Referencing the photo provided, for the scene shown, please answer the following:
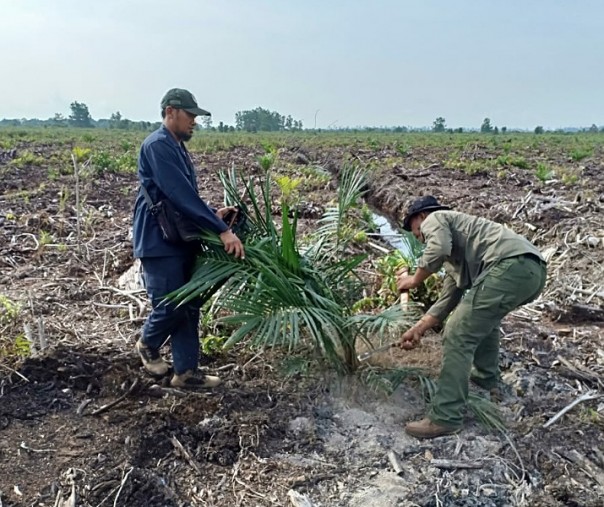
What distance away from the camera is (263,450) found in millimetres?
3137

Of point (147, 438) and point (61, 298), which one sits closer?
point (147, 438)

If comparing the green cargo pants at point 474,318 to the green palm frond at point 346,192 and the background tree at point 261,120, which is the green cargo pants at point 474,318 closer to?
the green palm frond at point 346,192

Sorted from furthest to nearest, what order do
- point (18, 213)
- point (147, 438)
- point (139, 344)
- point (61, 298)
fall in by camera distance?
point (18, 213), point (61, 298), point (139, 344), point (147, 438)

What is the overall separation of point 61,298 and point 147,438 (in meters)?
2.59

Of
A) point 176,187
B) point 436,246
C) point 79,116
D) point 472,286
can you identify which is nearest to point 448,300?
point 472,286

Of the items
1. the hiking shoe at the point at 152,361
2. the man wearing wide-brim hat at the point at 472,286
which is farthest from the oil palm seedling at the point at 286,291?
the hiking shoe at the point at 152,361

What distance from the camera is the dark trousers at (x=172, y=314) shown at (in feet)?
11.5

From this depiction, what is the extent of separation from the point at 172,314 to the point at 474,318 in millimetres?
1838

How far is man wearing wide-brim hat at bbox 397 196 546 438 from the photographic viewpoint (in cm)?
327

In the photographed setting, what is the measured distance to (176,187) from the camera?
3293mm

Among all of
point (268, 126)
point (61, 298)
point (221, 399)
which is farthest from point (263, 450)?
point (268, 126)

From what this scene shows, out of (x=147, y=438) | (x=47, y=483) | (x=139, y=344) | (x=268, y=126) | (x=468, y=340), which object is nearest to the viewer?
(x=47, y=483)

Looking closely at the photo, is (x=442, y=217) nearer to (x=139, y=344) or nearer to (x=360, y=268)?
(x=139, y=344)

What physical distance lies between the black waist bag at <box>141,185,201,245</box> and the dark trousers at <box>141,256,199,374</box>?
0.62 feet
